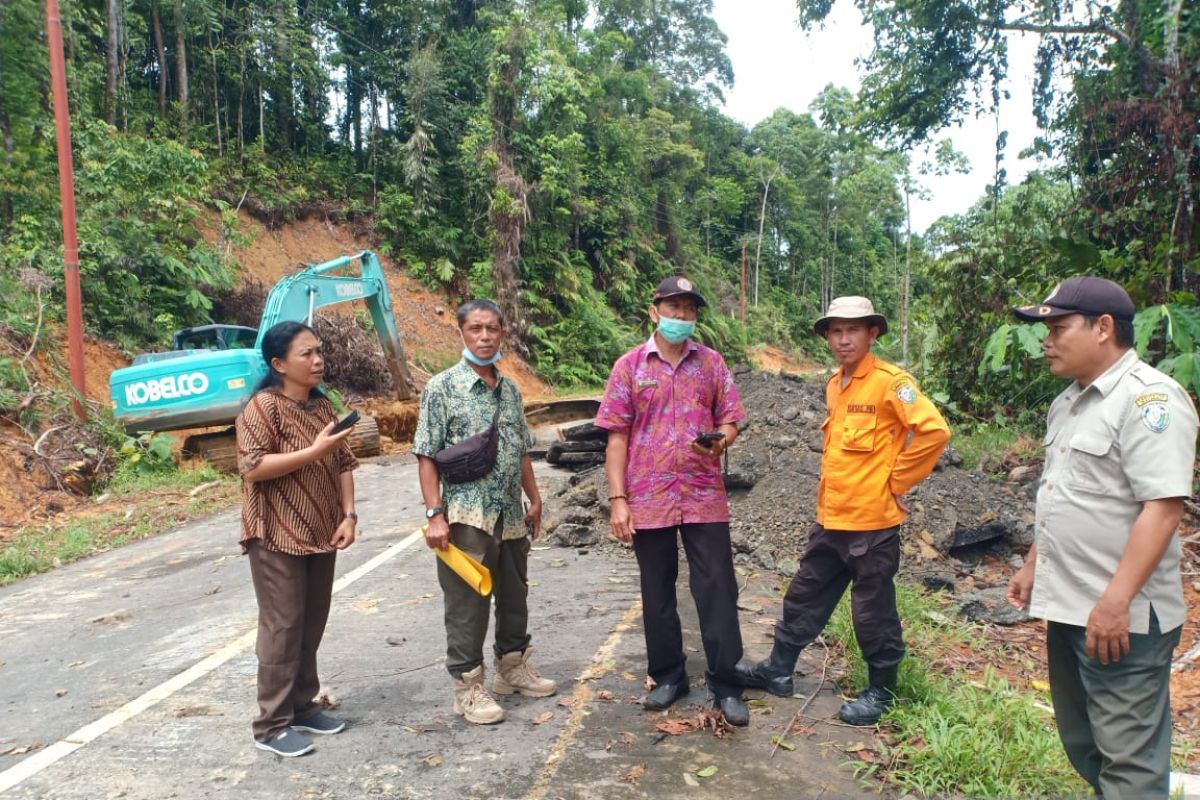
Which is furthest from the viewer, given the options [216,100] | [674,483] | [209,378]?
[216,100]

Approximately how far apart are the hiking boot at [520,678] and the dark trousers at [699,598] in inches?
22.3

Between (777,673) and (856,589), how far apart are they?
2.04 ft

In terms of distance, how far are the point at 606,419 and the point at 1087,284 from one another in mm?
1976

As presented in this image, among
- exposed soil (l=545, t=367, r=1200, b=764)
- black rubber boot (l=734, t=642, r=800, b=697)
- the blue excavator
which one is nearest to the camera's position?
black rubber boot (l=734, t=642, r=800, b=697)

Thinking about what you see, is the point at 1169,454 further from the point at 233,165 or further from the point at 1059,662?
the point at 233,165

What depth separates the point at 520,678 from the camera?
392 cm

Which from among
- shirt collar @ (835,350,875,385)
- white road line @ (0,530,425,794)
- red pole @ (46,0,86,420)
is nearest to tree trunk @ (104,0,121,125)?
red pole @ (46,0,86,420)

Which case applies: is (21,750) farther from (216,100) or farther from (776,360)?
(776,360)

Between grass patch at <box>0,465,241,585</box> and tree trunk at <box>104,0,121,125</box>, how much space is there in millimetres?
12923

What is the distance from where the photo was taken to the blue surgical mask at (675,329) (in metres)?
3.66

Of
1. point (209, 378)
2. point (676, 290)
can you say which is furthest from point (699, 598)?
point (209, 378)

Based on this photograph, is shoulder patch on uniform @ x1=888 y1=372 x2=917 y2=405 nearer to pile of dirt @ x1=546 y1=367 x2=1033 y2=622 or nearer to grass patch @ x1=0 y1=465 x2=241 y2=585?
pile of dirt @ x1=546 y1=367 x2=1033 y2=622

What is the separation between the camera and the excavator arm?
39.1 ft

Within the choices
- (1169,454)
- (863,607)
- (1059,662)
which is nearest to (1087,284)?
(1169,454)
